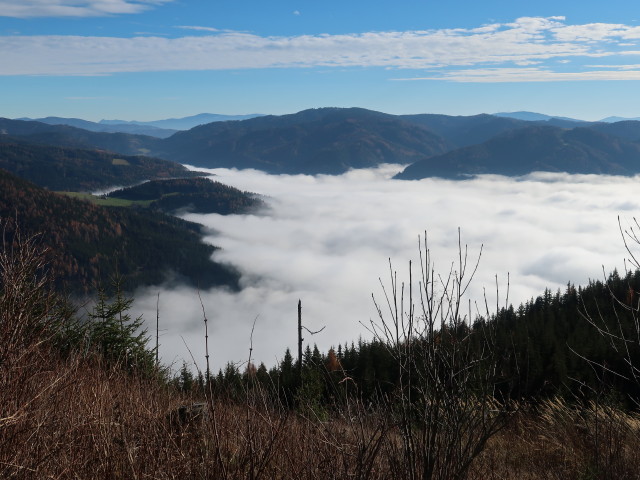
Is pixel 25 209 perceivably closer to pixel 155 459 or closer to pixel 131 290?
pixel 131 290

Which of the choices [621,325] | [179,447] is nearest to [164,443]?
[179,447]

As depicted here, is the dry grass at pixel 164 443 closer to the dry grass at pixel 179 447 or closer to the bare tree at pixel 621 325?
the dry grass at pixel 179 447

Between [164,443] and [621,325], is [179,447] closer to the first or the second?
[164,443]

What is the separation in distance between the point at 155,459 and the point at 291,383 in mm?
30577

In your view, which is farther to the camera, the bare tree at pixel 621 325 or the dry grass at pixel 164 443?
the bare tree at pixel 621 325

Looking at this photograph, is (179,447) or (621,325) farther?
(621,325)

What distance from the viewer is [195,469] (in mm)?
3814

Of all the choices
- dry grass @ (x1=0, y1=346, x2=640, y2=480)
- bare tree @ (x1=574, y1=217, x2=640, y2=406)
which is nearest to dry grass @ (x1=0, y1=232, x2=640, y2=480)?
dry grass @ (x1=0, y1=346, x2=640, y2=480)

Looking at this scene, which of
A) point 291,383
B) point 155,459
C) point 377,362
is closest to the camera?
point 155,459

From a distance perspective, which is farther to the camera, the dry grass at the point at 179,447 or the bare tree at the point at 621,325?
the bare tree at the point at 621,325

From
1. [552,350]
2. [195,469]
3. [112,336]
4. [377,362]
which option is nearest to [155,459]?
[195,469]

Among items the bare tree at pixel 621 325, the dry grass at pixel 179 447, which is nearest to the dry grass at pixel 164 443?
the dry grass at pixel 179 447

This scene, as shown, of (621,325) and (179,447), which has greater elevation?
(179,447)

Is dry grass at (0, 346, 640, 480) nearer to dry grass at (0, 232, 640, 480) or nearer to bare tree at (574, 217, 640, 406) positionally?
dry grass at (0, 232, 640, 480)
